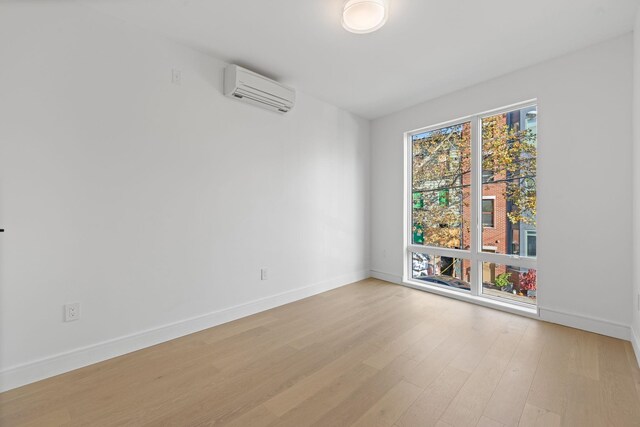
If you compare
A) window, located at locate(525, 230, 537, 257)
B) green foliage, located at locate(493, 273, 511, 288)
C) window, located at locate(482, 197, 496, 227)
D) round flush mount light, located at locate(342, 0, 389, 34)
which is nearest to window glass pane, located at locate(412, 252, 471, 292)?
green foliage, located at locate(493, 273, 511, 288)

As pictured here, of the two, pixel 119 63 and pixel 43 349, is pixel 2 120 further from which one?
pixel 43 349

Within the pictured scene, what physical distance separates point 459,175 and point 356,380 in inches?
108

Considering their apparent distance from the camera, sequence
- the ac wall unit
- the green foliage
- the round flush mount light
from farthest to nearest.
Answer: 1. the green foliage
2. the ac wall unit
3. the round flush mount light

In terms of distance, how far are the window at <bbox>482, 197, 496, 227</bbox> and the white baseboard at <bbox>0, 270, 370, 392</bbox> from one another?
7.88 ft

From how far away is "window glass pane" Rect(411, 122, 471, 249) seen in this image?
11.2 ft

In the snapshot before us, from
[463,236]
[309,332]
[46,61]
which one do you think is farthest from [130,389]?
[463,236]

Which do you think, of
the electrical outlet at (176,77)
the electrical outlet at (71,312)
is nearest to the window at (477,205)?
the electrical outlet at (176,77)

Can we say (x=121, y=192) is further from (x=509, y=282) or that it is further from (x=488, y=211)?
(x=509, y=282)

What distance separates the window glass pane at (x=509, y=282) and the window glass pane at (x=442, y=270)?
0.68ft

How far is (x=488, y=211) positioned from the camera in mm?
3176

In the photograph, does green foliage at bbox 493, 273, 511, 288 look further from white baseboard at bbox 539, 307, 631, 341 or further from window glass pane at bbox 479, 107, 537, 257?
white baseboard at bbox 539, 307, 631, 341

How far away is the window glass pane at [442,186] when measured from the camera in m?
3.40

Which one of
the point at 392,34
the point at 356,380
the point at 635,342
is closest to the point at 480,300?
the point at 635,342

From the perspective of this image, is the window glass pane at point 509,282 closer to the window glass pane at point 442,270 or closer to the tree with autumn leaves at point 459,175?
the window glass pane at point 442,270
